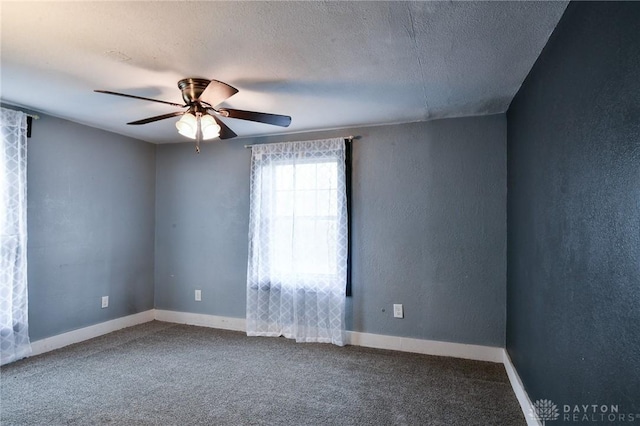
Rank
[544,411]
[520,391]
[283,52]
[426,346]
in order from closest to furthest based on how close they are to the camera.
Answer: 1. [544,411]
2. [283,52]
3. [520,391]
4. [426,346]

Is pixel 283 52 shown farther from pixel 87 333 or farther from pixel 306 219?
pixel 87 333

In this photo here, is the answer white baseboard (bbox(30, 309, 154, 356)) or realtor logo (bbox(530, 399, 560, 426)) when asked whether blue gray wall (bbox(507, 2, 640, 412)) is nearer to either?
realtor logo (bbox(530, 399, 560, 426))

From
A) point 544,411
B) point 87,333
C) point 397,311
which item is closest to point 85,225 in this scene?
point 87,333

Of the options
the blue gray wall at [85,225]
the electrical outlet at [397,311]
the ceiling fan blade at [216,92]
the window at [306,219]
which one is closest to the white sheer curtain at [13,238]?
the blue gray wall at [85,225]

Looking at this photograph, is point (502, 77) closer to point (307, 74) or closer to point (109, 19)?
point (307, 74)

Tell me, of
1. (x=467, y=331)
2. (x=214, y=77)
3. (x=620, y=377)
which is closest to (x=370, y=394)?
(x=467, y=331)

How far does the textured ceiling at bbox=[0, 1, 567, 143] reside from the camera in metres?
1.55

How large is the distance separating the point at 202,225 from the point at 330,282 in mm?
1718

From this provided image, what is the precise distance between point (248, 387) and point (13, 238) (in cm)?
230

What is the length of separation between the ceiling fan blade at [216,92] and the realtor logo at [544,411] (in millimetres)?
2340

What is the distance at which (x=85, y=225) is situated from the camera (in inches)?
137

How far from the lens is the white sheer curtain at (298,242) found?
11.0ft

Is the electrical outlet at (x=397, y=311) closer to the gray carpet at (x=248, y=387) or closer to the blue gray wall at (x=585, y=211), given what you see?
the gray carpet at (x=248, y=387)

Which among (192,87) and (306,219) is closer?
(192,87)
